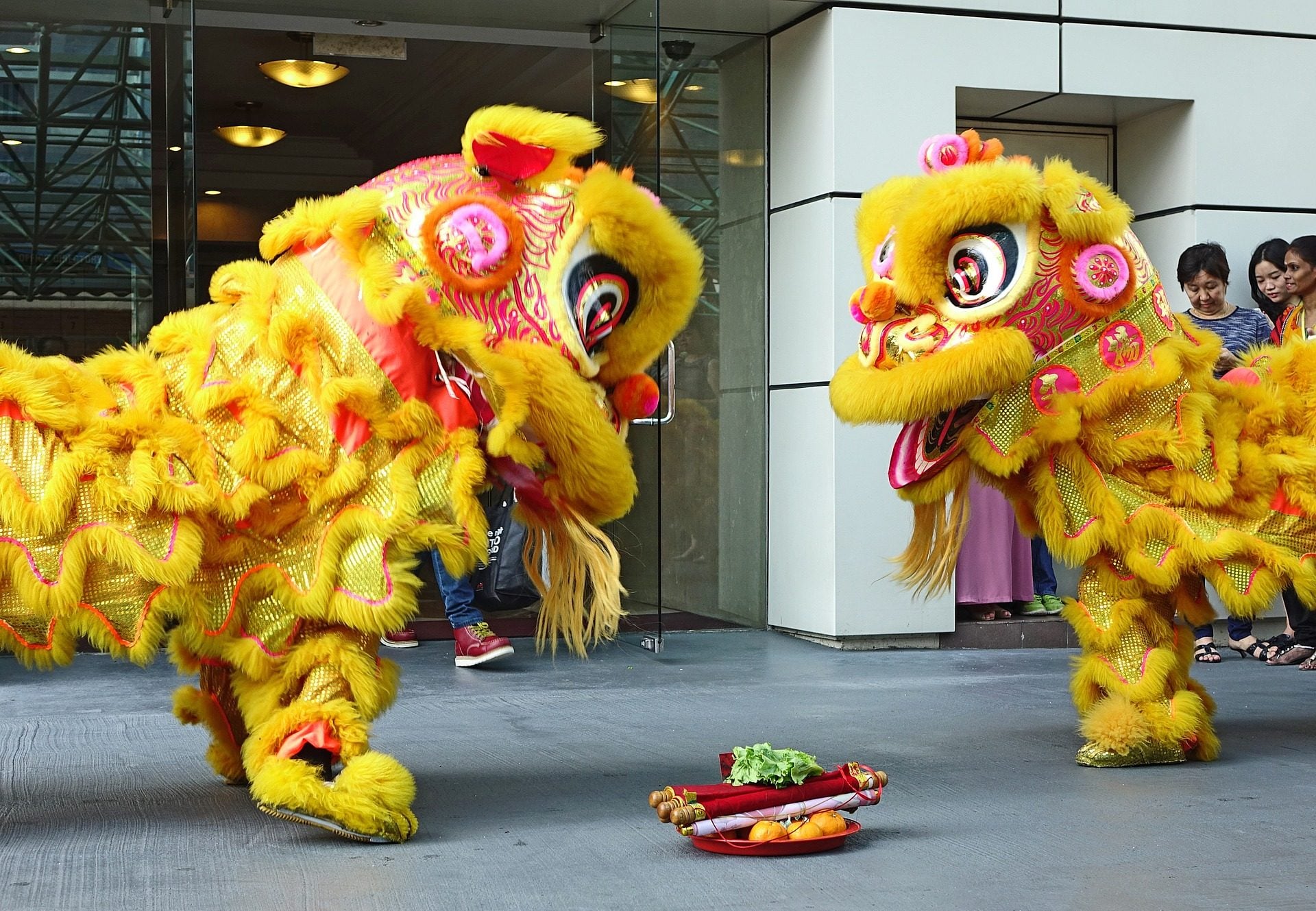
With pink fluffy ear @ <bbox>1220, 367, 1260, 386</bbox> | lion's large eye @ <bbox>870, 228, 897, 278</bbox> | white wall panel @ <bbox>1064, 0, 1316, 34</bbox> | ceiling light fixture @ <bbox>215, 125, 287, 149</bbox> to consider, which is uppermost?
white wall panel @ <bbox>1064, 0, 1316, 34</bbox>

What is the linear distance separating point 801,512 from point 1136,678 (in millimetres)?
2908

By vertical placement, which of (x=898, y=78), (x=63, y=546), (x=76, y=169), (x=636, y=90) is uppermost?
(x=898, y=78)

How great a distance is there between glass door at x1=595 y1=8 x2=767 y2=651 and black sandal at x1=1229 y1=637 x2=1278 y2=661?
220 centimetres

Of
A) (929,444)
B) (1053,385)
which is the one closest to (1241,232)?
(1053,385)

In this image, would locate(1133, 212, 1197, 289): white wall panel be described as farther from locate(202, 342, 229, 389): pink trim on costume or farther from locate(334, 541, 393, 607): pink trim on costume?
locate(202, 342, 229, 389): pink trim on costume

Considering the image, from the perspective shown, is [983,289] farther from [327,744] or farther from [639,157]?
[639,157]

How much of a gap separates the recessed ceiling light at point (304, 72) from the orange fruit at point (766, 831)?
5.57m

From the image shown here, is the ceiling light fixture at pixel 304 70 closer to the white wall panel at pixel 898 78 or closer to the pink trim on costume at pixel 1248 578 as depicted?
the white wall panel at pixel 898 78

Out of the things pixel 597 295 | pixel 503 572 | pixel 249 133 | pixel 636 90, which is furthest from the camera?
pixel 249 133

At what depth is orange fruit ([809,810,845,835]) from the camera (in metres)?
3.16

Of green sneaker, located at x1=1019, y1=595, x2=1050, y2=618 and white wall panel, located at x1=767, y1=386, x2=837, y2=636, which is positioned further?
green sneaker, located at x1=1019, y1=595, x2=1050, y2=618

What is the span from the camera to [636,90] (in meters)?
6.34

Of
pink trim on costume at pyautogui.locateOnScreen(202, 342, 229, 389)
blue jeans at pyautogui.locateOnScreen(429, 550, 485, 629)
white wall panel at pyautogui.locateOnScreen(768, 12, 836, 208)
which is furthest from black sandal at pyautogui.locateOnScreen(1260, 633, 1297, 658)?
pink trim on costume at pyautogui.locateOnScreen(202, 342, 229, 389)

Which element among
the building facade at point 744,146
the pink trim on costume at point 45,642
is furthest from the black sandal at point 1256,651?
the pink trim on costume at point 45,642
